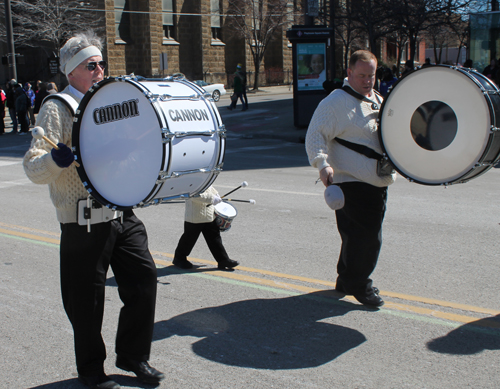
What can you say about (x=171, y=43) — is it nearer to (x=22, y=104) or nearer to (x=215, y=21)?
(x=215, y=21)

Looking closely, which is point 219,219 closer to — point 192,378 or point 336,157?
point 336,157

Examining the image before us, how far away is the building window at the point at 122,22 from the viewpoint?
132ft

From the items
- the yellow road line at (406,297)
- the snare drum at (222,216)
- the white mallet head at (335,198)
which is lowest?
the yellow road line at (406,297)

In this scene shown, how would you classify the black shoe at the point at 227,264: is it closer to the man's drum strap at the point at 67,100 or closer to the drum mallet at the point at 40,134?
A: the man's drum strap at the point at 67,100

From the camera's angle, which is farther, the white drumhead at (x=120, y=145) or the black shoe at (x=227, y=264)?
the black shoe at (x=227, y=264)

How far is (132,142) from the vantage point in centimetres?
309

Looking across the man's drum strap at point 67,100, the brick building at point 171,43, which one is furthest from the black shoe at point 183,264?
the brick building at point 171,43

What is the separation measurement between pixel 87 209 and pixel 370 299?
223cm

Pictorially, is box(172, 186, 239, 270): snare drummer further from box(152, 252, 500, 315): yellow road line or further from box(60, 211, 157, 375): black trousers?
box(60, 211, 157, 375): black trousers

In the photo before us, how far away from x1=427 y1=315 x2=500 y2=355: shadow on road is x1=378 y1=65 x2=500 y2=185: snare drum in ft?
3.31

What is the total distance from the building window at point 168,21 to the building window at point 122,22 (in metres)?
2.75

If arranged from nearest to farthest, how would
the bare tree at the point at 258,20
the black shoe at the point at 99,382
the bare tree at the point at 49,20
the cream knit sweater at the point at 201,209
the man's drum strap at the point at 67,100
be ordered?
the man's drum strap at the point at 67,100
the black shoe at the point at 99,382
the cream knit sweater at the point at 201,209
the bare tree at the point at 49,20
the bare tree at the point at 258,20

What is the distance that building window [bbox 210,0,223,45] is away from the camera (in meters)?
45.4

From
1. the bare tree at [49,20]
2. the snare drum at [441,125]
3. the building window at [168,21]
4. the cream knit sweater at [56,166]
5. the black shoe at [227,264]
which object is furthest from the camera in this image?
the building window at [168,21]
